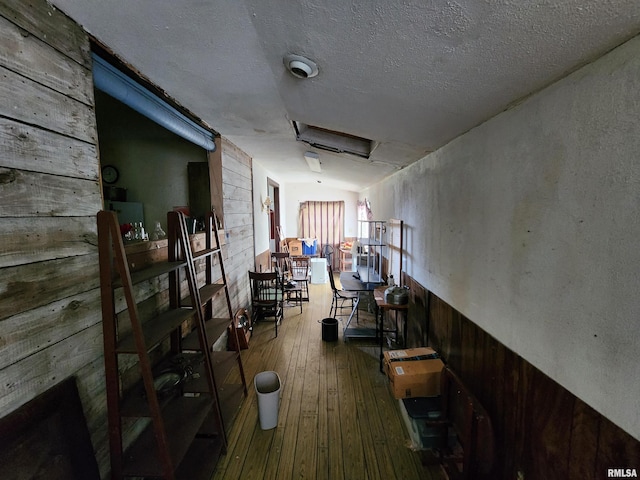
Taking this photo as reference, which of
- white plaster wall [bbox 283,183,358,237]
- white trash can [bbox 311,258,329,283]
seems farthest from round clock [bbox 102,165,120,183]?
white plaster wall [bbox 283,183,358,237]

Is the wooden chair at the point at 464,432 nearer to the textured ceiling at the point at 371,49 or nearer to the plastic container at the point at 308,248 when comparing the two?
the textured ceiling at the point at 371,49

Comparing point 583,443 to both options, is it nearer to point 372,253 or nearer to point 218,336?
point 218,336

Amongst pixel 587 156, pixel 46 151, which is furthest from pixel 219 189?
pixel 587 156

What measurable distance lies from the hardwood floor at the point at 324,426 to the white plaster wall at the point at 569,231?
1107 millimetres

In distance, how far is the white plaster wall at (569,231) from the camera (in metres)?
0.74

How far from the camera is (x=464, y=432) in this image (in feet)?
→ 4.56

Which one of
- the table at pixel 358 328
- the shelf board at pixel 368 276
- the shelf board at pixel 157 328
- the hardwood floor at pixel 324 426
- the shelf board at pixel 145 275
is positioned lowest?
the hardwood floor at pixel 324 426

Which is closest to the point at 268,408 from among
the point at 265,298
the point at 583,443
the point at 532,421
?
the point at 532,421

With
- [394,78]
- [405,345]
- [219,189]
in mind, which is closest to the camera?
[394,78]

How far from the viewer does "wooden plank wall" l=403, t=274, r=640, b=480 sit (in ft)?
2.69

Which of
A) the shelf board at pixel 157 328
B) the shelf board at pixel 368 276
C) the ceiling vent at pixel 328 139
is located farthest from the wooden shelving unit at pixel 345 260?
the shelf board at pixel 157 328

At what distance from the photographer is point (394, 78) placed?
1.12 metres

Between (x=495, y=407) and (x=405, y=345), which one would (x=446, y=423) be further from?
(x=405, y=345)

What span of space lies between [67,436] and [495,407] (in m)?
1.94
